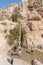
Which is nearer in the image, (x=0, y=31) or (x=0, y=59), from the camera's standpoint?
(x=0, y=59)

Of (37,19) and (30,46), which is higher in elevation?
(37,19)

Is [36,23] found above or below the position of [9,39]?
above

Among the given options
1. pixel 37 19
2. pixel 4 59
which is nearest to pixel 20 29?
pixel 37 19

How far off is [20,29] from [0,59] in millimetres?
6505

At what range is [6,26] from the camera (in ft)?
87.0

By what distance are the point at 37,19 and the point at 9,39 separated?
3706 millimetres

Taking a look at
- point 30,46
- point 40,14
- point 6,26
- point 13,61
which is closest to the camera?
point 13,61

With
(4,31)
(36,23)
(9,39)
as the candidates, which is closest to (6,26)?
(4,31)

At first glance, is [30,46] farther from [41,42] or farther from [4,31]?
[4,31]

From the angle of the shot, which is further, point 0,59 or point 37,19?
point 37,19

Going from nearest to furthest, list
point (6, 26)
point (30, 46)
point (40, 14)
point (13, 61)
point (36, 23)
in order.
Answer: point (13, 61), point (30, 46), point (36, 23), point (40, 14), point (6, 26)

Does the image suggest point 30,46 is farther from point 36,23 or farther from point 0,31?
point 0,31

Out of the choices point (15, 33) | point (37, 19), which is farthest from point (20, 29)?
point (37, 19)

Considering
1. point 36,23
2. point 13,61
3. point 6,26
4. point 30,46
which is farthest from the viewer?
point 6,26
